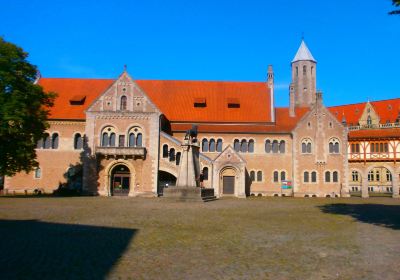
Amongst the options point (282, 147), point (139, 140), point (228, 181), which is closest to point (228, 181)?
point (228, 181)

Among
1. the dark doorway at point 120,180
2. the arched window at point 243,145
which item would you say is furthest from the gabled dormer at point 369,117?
the dark doorway at point 120,180

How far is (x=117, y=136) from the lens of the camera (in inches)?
1750

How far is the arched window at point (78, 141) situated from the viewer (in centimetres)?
4720

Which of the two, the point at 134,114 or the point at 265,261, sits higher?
the point at 134,114

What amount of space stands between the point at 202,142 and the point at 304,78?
102 ft

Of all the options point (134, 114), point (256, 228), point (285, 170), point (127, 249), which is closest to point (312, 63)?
point (285, 170)

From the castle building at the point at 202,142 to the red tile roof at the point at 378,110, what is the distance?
24407 mm

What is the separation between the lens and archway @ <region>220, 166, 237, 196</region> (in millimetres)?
45875

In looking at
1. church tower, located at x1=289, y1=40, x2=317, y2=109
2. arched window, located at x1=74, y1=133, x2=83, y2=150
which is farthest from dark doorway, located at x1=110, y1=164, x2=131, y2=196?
church tower, located at x1=289, y1=40, x2=317, y2=109

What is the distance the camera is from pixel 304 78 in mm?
71562

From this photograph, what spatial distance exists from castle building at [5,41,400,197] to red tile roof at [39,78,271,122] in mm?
131

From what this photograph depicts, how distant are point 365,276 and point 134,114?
37811 mm

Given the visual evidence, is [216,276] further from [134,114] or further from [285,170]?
[285,170]

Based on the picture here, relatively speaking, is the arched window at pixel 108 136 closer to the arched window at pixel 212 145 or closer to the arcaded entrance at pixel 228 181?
the arched window at pixel 212 145
